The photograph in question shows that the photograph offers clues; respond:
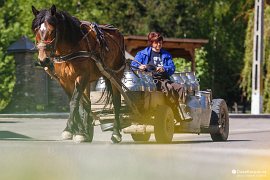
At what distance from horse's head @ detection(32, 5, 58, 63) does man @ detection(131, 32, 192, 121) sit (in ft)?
7.74

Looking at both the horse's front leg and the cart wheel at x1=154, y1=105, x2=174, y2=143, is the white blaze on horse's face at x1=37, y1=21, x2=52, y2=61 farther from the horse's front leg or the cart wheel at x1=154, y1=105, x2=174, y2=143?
the cart wheel at x1=154, y1=105, x2=174, y2=143

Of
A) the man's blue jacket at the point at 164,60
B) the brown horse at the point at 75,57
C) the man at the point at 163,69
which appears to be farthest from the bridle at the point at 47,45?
the man's blue jacket at the point at 164,60

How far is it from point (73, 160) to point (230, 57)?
41.4m

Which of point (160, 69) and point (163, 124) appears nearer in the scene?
point (163, 124)

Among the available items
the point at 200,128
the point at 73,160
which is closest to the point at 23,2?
the point at 200,128

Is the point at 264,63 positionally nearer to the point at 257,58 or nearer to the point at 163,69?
the point at 257,58

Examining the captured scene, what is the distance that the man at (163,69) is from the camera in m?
15.4

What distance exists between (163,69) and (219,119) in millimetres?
Answer: 1935

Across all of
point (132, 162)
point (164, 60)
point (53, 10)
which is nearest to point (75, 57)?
point (53, 10)

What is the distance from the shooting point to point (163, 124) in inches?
589

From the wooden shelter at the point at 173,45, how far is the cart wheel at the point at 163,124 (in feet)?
76.8

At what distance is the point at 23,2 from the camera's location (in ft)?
158

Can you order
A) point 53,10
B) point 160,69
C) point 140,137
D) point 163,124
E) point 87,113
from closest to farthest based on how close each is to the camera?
point 53,10 < point 87,113 < point 163,124 < point 160,69 < point 140,137

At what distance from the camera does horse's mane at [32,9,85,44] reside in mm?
13270
